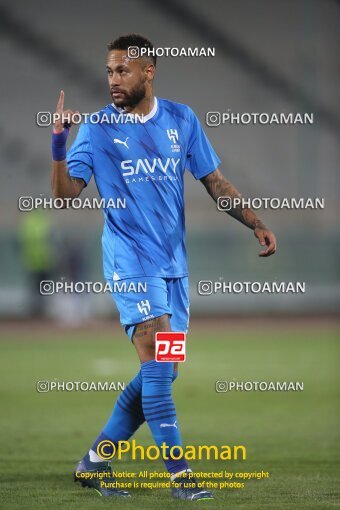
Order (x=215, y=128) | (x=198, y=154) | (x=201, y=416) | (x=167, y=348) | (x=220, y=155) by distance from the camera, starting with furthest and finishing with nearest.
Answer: (x=220, y=155) → (x=215, y=128) → (x=201, y=416) → (x=198, y=154) → (x=167, y=348)

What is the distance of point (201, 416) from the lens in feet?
30.3

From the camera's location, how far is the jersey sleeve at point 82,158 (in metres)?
5.52

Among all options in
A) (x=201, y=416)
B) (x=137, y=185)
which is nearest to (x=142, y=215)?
Result: (x=137, y=185)

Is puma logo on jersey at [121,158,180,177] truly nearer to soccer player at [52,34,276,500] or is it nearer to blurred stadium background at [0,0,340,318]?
soccer player at [52,34,276,500]

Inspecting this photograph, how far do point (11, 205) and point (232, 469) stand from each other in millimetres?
16776

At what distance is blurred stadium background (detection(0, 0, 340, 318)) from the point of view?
21859mm

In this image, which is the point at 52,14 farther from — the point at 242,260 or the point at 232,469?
the point at 232,469

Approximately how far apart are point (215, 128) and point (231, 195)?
1720 centimetres

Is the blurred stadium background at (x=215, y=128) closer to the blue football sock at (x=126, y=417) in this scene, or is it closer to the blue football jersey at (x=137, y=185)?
the blue football sock at (x=126, y=417)

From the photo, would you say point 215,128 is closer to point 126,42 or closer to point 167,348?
point 126,42

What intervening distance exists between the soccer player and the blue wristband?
0.08 m

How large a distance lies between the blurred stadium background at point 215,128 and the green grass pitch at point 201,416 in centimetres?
429

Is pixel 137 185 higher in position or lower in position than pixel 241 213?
higher

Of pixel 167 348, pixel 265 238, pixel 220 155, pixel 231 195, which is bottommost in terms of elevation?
pixel 167 348
